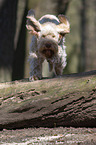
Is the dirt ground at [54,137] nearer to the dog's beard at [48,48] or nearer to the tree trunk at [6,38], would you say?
the dog's beard at [48,48]

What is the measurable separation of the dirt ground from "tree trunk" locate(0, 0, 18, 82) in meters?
4.67

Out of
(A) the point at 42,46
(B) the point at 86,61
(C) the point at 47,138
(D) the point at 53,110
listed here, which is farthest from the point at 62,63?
(B) the point at 86,61

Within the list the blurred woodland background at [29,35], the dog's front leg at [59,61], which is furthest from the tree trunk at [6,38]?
the dog's front leg at [59,61]

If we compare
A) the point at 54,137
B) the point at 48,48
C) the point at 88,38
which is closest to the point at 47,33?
the point at 48,48

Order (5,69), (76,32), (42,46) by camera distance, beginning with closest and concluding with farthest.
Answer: (42,46) < (5,69) < (76,32)

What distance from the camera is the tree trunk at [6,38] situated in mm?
8008

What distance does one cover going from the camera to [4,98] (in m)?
3.88

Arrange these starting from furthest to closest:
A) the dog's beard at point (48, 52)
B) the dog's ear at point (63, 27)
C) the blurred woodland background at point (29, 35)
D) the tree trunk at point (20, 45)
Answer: the tree trunk at point (20, 45) < the blurred woodland background at point (29, 35) < the dog's ear at point (63, 27) < the dog's beard at point (48, 52)

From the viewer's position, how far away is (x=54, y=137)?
2986mm

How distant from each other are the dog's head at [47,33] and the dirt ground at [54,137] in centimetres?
159

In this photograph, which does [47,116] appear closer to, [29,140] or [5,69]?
[29,140]

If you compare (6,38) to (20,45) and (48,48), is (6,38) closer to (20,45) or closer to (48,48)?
(20,45)

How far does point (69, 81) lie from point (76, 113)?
1.78 ft

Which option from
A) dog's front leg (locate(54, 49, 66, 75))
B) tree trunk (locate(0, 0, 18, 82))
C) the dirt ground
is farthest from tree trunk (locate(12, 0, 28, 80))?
the dirt ground
